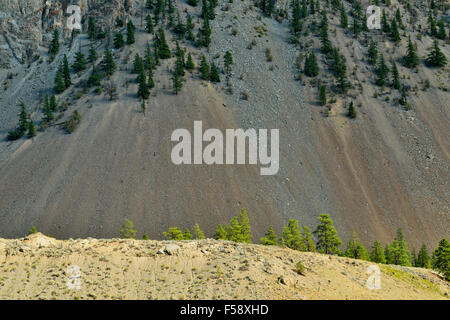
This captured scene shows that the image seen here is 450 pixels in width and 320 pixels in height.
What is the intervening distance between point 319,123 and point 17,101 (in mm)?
72991

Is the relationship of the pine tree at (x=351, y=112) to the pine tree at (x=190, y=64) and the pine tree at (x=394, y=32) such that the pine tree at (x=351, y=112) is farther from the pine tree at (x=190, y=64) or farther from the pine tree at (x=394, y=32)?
the pine tree at (x=190, y=64)

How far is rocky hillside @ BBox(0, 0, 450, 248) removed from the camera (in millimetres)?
60062

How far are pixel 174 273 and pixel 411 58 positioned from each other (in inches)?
3883

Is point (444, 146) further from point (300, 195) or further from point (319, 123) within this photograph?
point (300, 195)

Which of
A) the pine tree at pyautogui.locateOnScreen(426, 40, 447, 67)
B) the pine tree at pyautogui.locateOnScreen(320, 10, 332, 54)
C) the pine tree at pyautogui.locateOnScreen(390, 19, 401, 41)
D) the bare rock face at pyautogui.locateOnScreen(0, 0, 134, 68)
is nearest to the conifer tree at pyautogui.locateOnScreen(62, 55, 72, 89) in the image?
the bare rock face at pyautogui.locateOnScreen(0, 0, 134, 68)

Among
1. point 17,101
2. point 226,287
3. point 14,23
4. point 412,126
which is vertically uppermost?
point 14,23

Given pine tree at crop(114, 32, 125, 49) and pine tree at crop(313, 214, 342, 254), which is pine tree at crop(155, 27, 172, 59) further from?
pine tree at crop(313, 214, 342, 254)

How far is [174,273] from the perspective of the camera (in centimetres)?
1884

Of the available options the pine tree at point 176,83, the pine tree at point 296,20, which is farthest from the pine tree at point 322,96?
the pine tree at point 176,83

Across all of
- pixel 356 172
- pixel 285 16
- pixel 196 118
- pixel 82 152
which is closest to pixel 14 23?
pixel 82 152

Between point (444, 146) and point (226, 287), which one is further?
point (444, 146)

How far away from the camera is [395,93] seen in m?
88.0

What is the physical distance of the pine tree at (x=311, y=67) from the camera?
93.2m

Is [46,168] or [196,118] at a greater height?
[196,118]
